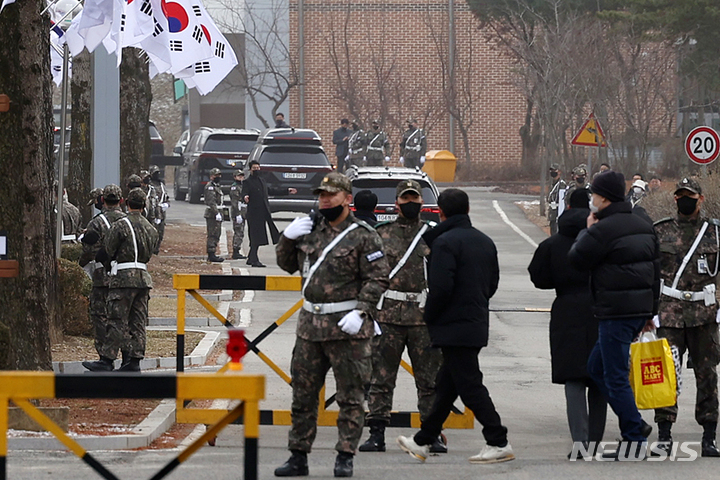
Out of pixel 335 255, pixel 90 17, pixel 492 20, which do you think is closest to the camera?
pixel 335 255

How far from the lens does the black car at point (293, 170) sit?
93.0 feet

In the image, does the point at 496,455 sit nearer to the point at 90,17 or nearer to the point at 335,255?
the point at 335,255

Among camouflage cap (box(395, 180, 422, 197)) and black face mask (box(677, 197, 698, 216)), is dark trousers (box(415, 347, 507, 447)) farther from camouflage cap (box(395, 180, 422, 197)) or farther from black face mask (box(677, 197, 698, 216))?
black face mask (box(677, 197, 698, 216))

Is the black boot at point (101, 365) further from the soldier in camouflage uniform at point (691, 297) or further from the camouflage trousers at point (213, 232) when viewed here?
the camouflage trousers at point (213, 232)

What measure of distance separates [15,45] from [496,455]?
4.83 metres

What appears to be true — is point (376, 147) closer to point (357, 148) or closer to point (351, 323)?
point (357, 148)

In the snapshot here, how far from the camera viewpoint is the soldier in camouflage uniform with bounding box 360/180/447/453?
8852 millimetres

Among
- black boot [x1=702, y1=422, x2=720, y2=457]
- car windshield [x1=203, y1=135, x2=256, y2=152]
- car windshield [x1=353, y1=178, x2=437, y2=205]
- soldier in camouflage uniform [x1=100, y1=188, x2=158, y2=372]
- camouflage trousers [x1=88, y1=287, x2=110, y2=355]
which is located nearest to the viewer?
black boot [x1=702, y1=422, x2=720, y2=457]

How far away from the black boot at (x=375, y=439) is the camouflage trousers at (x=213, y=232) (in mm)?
14089

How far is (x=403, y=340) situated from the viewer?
8945 millimetres

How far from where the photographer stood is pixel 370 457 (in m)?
8.59

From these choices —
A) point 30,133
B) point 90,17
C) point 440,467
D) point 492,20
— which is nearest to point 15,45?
point 30,133

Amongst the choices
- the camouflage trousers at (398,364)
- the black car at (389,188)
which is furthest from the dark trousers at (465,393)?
the black car at (389,188)

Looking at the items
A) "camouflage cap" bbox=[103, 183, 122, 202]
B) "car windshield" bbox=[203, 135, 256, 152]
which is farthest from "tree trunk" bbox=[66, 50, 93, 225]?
"car windshield" bbox=[203, 135, 256, 152]
